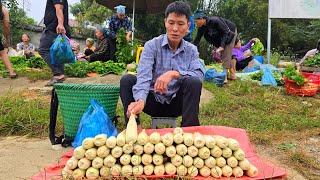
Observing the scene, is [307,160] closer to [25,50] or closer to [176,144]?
[176,144]

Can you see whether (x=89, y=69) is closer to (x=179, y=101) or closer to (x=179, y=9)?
(x=179, y=101)

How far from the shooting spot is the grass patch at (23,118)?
4336 millimetres

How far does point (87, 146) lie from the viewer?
2637 millimetres

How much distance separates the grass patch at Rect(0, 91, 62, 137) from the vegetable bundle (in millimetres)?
1782

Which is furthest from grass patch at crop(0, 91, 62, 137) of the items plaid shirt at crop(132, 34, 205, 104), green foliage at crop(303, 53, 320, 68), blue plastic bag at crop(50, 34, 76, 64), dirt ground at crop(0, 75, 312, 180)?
green foliage at crop(303, 53, 320, 68)

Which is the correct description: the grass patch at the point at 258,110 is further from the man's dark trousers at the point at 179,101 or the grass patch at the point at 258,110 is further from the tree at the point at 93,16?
the tree at the point at 93,16

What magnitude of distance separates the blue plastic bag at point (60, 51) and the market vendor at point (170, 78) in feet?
10.3

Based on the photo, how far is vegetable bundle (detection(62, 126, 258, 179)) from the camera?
261 centimetres

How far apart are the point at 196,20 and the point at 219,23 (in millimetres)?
395

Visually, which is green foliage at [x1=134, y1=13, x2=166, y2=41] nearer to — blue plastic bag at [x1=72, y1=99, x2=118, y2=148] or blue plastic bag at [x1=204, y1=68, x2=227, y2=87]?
blue plastic bag at [x1=204, y1=68, x2=227, y2=87]

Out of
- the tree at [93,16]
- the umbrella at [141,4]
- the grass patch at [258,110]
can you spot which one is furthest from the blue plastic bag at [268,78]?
the tree at [93,16]

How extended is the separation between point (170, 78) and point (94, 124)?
2.32 ft

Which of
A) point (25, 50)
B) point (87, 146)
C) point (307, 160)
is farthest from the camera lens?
point (25, 50)

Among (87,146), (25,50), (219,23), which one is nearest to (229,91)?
(219,23)
